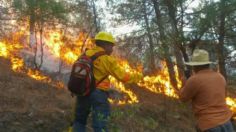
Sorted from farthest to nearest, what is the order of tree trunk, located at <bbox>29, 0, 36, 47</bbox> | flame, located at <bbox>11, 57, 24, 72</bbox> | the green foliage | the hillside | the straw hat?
flame, located at <bbox>11, 57, 24, 72</bbox>
tree trunk, located at <bbox>29, 0, 36, 47</bbox>
the green foliage
the hillside
the straw hat

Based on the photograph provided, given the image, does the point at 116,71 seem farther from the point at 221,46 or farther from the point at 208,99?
the point at 221,46

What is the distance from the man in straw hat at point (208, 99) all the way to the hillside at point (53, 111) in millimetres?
1679

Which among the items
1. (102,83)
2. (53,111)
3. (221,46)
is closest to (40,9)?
(53,111)

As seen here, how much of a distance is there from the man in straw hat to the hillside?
1679mm

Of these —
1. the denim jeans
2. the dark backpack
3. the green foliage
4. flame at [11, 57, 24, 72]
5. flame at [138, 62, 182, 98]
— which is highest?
the green foliage

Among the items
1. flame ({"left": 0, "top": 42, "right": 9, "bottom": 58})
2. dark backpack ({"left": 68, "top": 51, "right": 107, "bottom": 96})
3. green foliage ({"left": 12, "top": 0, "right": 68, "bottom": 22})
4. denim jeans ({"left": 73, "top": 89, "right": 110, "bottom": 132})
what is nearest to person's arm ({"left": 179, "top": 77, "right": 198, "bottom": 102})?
denim jeans ({"left": 73, "top": 89, "right": 110, "bottom": 132})

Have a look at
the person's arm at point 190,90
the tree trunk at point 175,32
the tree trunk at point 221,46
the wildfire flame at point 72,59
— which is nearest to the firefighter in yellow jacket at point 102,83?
the person's arm at point 190,90

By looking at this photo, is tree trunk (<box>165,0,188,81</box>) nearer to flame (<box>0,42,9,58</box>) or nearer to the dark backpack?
the dark backpack

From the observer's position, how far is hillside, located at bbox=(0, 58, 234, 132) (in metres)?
8.10

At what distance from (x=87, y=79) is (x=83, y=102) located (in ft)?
1.66

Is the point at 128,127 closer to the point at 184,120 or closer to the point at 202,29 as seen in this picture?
the point at 184,120

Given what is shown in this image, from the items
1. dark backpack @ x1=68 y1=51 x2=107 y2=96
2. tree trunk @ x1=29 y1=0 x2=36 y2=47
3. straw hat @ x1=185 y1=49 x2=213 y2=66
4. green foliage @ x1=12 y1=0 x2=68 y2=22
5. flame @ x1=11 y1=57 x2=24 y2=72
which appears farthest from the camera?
flame @ x1=11 y1=57 x2=24 y2=72

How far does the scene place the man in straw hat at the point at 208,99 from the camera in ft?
18.0

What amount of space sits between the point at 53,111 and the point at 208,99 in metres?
4.47
